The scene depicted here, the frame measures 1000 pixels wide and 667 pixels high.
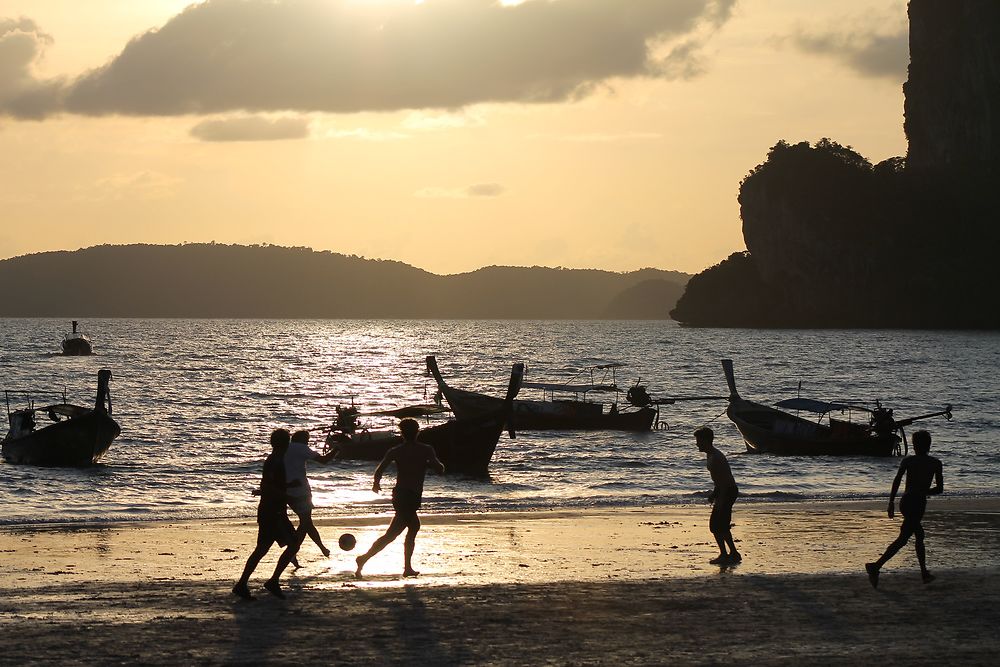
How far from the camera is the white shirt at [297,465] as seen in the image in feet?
51.2

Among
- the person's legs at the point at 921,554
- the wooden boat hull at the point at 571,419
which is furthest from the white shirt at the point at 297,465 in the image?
the wooden boat hull at the point at 571,419

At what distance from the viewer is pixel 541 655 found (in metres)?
11.4

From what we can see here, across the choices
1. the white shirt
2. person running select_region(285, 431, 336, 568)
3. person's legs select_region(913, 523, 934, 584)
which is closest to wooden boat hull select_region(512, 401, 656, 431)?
person running select_region(285, 431, 336, 568)

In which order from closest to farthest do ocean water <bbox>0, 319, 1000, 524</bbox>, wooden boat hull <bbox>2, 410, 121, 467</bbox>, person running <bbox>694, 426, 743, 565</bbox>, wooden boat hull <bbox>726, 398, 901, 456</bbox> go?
person running <bbox>694, 426, 743, 565</bbox> < ocean water <bbox>0, 319, 1000, 524</bbox> < wooden boat hull <bbox>2, 410, 121, 467</bbox> < wooden boat hull <bbox>726, 398, 901, 456</bbox>

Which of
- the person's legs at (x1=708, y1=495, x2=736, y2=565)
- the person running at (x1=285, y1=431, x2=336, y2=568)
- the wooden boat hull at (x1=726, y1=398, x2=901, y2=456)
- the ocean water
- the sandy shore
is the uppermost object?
the person running at (x1=285, y1=431, x2=336, y2=568)

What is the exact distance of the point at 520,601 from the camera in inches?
552

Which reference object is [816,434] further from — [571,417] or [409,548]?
[409,548]

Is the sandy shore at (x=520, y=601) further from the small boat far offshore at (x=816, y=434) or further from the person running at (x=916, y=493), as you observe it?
the small boat far offshore at (x=816, y=434)

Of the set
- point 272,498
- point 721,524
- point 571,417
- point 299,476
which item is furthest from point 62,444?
point 721,524

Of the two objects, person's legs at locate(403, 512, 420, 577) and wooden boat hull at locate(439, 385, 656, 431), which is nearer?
person's legs at locate(403, 512, 420, 577)

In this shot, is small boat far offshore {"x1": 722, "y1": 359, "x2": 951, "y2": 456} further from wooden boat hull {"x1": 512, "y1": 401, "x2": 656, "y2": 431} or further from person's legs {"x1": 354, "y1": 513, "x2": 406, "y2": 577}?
person's legs {"x1": 354, "y1": 513, "x2": 406, "y2": 577}

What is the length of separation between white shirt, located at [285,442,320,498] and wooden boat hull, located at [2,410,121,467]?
23.4m

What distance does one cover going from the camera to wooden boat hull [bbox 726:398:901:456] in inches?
1633

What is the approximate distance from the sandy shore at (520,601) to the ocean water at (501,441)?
721 centimetres
